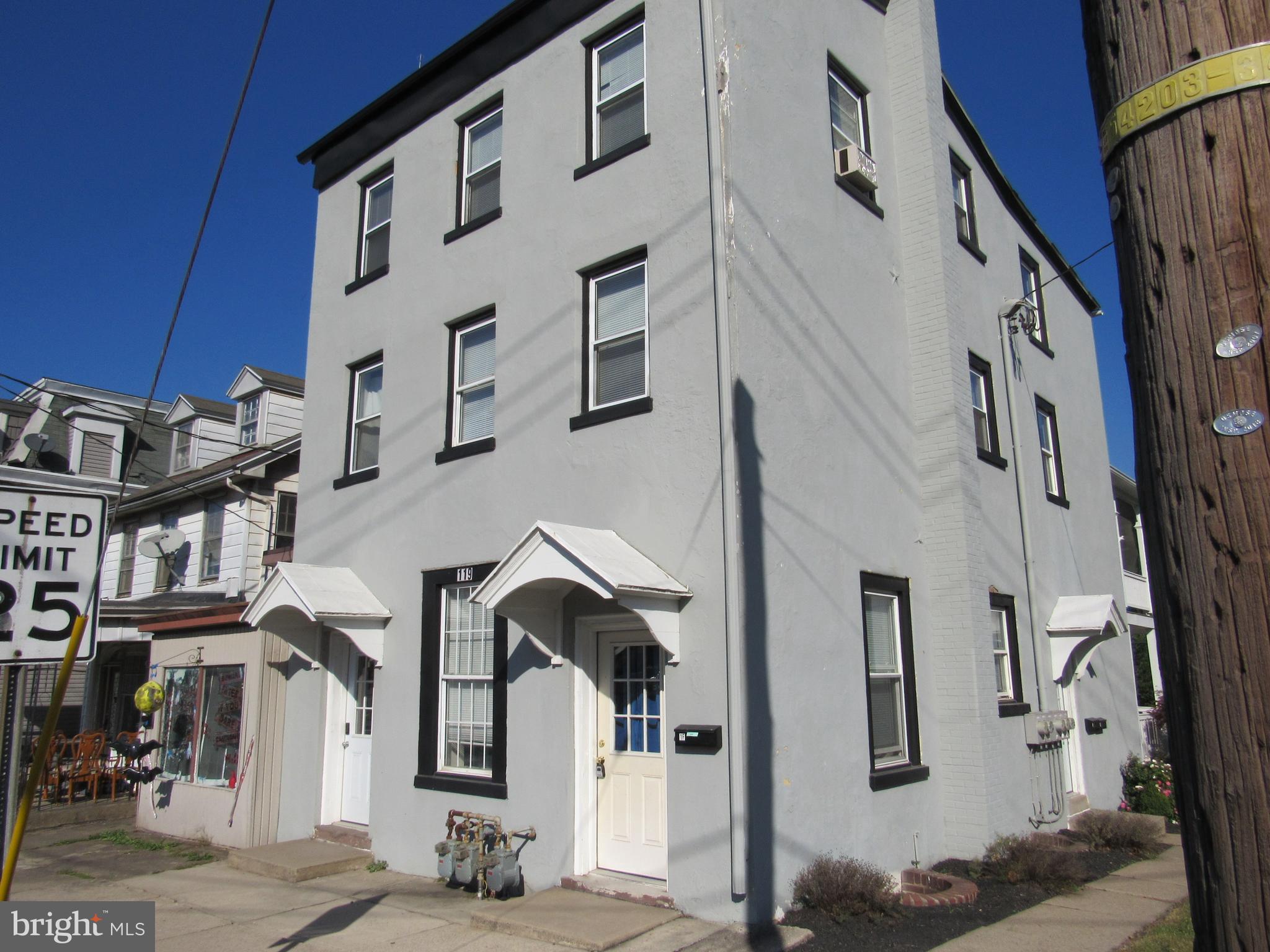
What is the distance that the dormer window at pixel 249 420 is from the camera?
826 inches

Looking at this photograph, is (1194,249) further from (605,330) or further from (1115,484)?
(1115,484)

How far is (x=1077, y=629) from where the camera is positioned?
40.7 ft

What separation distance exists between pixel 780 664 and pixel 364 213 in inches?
349

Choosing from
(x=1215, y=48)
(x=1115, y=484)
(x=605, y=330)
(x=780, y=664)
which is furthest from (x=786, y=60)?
(x=1115, y=484)

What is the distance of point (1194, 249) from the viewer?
2.52 meters

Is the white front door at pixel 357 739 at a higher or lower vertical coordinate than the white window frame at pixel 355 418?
lower

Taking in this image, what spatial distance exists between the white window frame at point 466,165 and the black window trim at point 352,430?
6.82 ft

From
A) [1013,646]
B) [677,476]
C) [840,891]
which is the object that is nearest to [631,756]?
[840,891]

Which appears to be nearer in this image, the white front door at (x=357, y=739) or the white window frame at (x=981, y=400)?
the white front door at (x=357, y=739)

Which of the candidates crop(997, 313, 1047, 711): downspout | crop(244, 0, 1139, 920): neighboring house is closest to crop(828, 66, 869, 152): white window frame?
crop(244, 0, 1139, 920): neighboring house

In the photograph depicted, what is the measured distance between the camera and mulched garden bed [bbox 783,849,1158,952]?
23.3ft

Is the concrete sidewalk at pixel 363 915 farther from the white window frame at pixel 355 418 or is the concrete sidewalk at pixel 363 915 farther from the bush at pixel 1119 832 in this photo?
the bush at pixel 1119 832

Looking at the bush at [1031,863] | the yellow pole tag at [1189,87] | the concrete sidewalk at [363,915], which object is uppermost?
the yellow pole tag at [1189,87]

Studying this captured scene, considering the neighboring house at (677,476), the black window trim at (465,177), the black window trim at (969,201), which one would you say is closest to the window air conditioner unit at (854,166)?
the neighboring house at (677,476)
